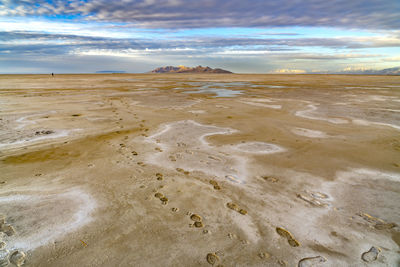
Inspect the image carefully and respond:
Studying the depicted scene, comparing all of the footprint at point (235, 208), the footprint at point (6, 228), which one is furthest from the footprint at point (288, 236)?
Result: the footprint at point (6, 228)

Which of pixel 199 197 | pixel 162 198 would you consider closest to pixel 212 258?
pixel 199 197

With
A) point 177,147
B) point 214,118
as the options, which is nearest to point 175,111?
point 214,118

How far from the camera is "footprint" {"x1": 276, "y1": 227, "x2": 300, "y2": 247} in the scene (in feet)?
9.72

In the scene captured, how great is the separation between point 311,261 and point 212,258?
3.95 ft

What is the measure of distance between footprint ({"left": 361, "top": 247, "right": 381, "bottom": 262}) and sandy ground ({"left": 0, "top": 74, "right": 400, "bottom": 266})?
13mm

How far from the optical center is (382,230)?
324 cm

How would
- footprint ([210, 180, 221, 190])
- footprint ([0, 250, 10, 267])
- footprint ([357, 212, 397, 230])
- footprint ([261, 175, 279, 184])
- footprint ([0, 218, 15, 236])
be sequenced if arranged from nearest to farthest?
footprint ([0, 250, 10, 267]), footprint ([0, 218, 15, 236]), footprint ([357, 212, 397, 230]), footprint ([210, 180, 221, 190]), footprint ([261, 175, 279, 184])

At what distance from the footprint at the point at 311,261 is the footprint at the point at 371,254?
0.52m

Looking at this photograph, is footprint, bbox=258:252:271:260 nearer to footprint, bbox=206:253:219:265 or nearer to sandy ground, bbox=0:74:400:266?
sandy ground, bbox=0:74:400:266

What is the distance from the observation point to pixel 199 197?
13.4ft

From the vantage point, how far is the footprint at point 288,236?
296 cm

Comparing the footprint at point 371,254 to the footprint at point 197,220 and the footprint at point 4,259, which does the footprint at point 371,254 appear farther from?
the footprint at point 4,259

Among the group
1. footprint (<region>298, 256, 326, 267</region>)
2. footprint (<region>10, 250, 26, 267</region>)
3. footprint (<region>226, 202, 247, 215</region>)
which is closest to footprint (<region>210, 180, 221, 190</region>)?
footprint (<region>226, 202, 247, 215</region>)

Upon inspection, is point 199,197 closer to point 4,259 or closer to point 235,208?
point 235,208
